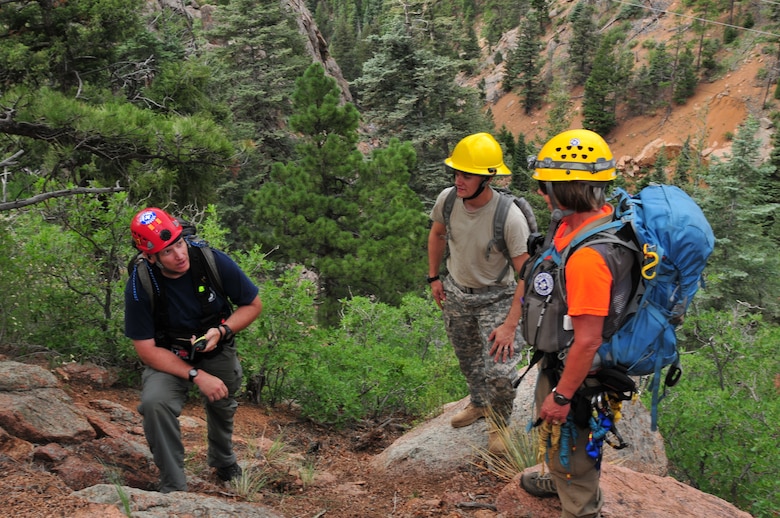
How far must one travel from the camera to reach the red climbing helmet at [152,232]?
2.94 metres

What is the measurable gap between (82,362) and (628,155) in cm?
4344

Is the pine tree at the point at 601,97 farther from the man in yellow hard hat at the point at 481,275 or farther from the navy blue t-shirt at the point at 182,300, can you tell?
the navy blue t-shirt at the point at 182,300

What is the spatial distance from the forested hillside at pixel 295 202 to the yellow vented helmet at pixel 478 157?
2.25 m

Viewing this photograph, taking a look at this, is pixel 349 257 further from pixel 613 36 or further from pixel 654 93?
pixel 613 36

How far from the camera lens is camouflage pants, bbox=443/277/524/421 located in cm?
388

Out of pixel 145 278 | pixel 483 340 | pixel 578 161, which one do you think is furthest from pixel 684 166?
pixel 145 278

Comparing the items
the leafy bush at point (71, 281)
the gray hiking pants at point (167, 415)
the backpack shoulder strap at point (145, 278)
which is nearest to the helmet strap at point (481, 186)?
the gray hiking pants at point (167, 415)

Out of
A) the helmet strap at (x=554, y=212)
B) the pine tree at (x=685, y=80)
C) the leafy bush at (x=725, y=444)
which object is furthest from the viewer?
the pine tree at (x=685, y=80)

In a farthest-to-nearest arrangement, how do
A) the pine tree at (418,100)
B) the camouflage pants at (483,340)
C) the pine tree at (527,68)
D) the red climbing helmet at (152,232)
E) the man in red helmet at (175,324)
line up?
1. the pine tree at (527,68)
2. the pine tree at (418,100)
3. the camouflage pants at (483,340)
4. the man in red helmet at (175,324)
5. the red climbing helmet at (152,232)

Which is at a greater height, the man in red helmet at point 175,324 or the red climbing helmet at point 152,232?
the red climbing helmet at point 152,232

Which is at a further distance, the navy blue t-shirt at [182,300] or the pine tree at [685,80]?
the pine tree at [685,80]

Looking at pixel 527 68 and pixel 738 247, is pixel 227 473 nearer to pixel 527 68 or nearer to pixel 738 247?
pixel 738 247

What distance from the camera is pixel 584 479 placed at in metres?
2.64

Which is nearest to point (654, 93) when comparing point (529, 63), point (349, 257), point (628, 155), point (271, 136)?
point (628, 155)
